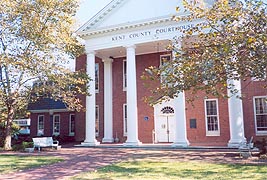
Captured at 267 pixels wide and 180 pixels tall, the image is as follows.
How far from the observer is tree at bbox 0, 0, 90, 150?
62.0ft

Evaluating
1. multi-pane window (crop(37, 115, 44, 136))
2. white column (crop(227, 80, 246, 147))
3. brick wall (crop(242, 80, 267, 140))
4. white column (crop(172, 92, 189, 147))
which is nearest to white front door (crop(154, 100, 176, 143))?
white column (crop(172, 92, 189, 147))

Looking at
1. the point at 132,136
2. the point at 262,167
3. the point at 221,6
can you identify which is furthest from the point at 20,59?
the point at 262,167

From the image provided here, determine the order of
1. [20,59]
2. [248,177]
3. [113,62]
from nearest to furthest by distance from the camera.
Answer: [248,177] → [20,59] → [113,62]

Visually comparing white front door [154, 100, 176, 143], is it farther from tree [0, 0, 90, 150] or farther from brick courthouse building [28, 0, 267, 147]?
tree [0, 0, 90, 150]

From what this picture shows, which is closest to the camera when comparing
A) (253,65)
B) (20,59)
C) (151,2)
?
(253,65)

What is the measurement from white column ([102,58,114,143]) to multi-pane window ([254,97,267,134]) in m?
11.9

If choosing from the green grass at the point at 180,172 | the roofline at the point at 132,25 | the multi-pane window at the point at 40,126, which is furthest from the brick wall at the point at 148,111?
the green grass at the point at 180,172

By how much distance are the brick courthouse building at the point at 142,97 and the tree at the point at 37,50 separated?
2.88 meters

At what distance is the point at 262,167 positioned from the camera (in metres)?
10.9

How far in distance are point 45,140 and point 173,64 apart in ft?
44.3

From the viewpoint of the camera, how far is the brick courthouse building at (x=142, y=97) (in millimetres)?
20656

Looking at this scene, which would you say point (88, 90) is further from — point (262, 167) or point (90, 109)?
point (262, 167)

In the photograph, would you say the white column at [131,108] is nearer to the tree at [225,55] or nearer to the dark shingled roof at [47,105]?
the dark shingled roof at [47,105]

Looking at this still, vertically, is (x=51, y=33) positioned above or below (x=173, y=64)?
above
